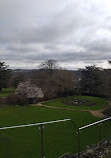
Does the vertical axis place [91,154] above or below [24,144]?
above

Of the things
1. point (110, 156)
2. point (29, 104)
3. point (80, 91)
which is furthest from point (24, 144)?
point (80, 91)

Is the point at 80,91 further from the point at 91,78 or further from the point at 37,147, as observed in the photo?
the point at 37,147

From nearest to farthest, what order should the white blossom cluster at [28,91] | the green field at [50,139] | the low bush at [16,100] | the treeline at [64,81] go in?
the green field at [50,139]
the low bush at [16,100]
the white blossom cluster at [28,91]
the treeline at [64,81]

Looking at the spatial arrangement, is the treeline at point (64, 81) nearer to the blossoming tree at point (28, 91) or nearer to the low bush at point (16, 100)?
the blossoming tree at point (28, 91)

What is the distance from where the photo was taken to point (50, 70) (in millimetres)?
41000

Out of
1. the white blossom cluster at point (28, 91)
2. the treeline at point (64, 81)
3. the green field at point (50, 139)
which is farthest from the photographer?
the treeline at point (64, 81)

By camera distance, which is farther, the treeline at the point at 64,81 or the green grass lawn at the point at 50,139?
the treeline at the point at 64,81

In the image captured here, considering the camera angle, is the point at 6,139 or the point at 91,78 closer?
the point at 6,139

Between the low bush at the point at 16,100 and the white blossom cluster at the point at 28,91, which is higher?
the white blossom cluster at the point at 28,91

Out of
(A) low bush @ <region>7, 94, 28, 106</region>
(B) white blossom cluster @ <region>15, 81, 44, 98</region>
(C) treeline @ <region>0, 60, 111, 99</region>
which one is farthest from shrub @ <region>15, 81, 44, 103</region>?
(C) treeline @ <region>0, 60, 111, 99</region>

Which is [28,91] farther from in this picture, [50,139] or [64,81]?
[50,139]

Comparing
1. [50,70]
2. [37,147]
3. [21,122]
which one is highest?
[50,70]

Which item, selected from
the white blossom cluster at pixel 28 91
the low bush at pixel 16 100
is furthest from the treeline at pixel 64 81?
the low bush at pixel 16 100

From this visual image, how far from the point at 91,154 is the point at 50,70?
1408 inches
